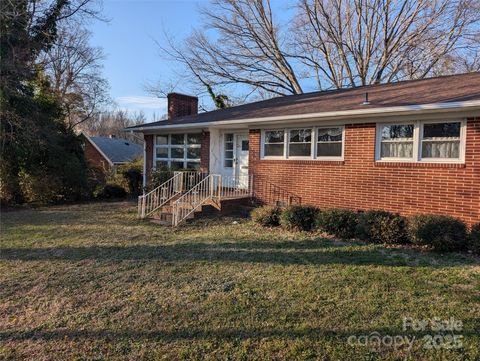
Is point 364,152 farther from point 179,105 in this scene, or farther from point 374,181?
point 179,105

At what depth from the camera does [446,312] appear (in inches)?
154

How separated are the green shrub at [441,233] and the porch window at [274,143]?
15.9ft

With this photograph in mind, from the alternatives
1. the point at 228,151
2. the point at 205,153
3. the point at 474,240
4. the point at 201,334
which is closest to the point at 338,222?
the point at 474,240

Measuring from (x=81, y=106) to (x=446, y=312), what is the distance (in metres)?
30.9

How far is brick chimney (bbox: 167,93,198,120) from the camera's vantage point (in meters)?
16.4

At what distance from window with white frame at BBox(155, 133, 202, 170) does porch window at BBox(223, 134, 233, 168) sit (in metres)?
1.05

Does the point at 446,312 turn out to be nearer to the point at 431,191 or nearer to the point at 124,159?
the point at 431,191

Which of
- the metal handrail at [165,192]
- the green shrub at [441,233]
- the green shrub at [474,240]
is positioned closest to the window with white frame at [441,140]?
the green shrub at [441,233]

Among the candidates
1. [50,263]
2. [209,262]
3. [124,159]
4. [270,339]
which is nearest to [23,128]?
[50,263]

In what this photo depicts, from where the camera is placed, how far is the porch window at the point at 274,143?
10648 millimetres

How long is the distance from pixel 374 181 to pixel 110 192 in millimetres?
11932

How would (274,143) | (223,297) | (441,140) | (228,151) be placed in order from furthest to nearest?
(228,151) < (274,143) < (441,140) < (223,297)

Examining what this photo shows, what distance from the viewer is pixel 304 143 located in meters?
10.1

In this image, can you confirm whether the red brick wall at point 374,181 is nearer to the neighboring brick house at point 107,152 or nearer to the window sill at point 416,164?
Result: the window sill at point 416,164
